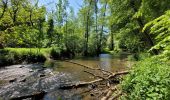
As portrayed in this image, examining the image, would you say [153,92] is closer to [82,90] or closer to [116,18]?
[82,90]

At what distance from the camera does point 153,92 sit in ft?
19.1

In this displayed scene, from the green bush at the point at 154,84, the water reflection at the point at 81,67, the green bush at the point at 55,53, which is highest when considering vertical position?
the green bush at the point at 55,53

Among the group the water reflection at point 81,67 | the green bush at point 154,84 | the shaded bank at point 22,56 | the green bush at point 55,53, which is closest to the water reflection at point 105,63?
the water reflection at point 81,67

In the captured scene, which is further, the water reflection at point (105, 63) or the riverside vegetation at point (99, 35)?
the water reflection at point (105, 63)

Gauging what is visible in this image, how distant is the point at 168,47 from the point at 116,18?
19.4 meters

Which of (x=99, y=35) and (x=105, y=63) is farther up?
(x=99, y=35)

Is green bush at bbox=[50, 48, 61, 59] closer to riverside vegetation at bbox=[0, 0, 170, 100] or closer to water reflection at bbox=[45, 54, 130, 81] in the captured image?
riverside vegetation at bbox=[0, 0, 170, 100]

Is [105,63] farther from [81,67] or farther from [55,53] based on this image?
[55,53]

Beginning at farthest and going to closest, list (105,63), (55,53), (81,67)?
(55,53)
(105,63)
(81,67)

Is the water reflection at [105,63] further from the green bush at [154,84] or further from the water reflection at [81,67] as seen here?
the green bush at [154,84]

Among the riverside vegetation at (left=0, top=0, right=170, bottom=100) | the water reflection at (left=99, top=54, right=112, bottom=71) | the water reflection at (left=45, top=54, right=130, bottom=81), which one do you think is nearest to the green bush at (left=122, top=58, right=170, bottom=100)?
the riverside vegetation at (left=0, top=0, right=170, bottom=100)

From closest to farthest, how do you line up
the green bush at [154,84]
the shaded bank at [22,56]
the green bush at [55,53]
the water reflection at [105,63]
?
1. the green bush at [154,84]
2. the water reflection at [105,63]
3. the shaded bank at [22,56]
4. the green bush at [55,53]

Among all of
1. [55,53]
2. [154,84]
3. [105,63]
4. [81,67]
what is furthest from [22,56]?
[154,84]

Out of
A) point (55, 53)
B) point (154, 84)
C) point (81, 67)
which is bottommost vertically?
point (81, 67)
